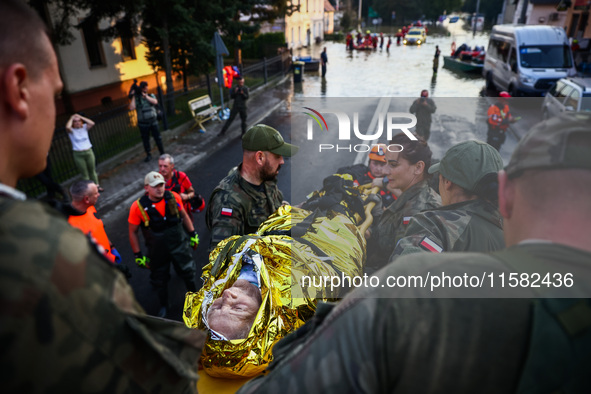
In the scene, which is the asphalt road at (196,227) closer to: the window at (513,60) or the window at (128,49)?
the window at (128,49)

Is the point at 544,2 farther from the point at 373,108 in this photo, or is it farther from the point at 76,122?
the point at 76,122

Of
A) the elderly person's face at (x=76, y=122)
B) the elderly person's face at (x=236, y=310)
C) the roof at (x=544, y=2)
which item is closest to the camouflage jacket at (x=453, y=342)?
the elderly person's face at (x=236, y=310)

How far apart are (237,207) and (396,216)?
1.44 m

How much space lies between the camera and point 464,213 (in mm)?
2279

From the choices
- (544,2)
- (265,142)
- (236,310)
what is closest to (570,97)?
(265,142)

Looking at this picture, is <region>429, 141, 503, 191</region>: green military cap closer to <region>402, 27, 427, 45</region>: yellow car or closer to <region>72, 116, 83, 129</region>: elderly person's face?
<region>72, 116, 83, 129</region>: elderly person's face

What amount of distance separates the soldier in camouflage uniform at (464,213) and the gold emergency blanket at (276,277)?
56 cm

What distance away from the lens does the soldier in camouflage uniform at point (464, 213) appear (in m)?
2.14

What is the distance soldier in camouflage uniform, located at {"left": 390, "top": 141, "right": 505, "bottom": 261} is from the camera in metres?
2.14

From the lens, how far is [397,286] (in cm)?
90

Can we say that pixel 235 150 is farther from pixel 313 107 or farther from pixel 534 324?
pixel 534 324

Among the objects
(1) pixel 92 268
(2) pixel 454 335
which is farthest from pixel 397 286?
(1) pixel 92 268

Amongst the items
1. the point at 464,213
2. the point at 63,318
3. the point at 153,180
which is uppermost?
the point at 63,318

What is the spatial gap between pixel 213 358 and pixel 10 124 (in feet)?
5.74
